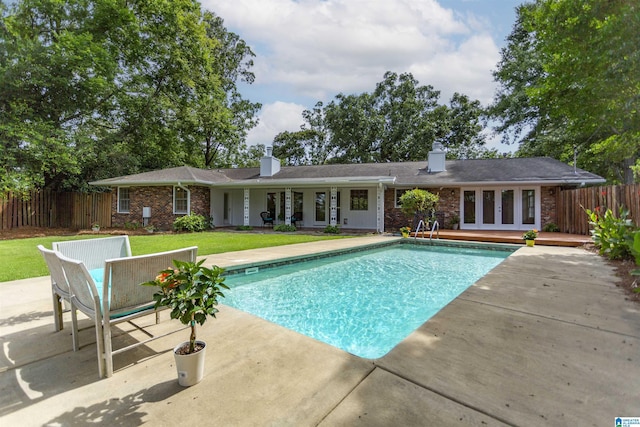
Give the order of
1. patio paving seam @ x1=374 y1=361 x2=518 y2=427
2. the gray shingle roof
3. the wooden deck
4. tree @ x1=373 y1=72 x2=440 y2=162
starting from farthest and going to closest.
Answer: tree @ x1=373 y1=72 x2=440 y2=162
the gray shingle roof
the wooden deck
patio paving seam @ x1=374 y1=361 x2=518 y2=427

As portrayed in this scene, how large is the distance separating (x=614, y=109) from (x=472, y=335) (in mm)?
9061

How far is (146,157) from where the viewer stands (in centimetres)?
2109

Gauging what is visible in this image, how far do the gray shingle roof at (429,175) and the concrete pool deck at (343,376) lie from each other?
412 inches

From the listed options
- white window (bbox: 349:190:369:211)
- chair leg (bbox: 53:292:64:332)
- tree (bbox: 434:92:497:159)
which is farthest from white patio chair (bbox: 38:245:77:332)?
tree (bbox: 434:92:497:159)

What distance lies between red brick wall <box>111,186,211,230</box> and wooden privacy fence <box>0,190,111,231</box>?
841 millimetres

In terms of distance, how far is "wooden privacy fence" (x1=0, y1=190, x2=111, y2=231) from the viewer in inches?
566

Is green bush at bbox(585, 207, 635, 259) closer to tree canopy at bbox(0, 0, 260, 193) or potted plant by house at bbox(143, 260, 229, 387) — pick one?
potted plant by house at bbox(143, 260, 229, 387)

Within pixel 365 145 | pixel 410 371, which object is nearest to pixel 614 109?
pixel 410 371

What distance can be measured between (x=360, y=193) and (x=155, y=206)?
10418 mm

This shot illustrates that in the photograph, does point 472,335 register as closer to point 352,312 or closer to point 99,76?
point 352,312

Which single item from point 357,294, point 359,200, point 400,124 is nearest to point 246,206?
point 359,200

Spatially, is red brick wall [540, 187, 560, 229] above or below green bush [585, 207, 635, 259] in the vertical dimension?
above

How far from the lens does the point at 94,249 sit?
12.1 feet

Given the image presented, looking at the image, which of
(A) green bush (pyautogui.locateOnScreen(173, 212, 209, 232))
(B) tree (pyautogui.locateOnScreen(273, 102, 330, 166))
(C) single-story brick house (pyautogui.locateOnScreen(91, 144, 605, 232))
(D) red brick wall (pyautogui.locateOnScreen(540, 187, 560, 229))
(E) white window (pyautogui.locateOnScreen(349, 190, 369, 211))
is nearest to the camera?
(D) red brick wall (pyautogui.locateOnScreen(540, 187, 560, 229))
